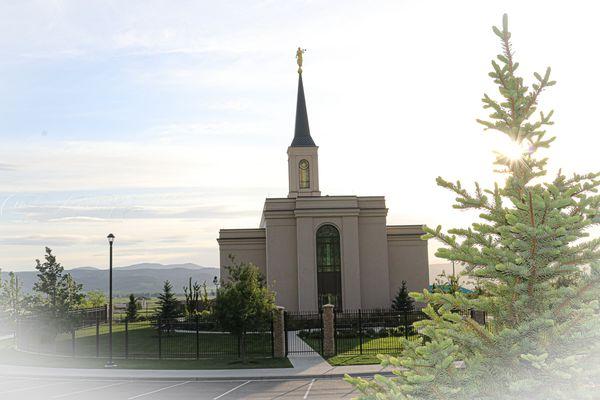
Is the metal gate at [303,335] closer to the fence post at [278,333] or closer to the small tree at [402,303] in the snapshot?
the fence post at [278,333]

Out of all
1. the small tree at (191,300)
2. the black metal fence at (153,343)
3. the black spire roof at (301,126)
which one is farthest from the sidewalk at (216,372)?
the black spire roof at (301,126)

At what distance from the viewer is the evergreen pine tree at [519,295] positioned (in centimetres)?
446

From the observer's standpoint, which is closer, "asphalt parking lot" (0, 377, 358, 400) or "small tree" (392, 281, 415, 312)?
"asphalt parking lot" (0, 377, 358, 400)

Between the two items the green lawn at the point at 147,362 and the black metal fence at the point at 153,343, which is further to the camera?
the black metal fence at the point at 153,343

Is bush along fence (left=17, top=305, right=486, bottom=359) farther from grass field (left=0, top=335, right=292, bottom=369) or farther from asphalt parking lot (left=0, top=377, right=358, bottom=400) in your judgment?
asphalt parking lot (left=0, top=377, right=358, bottom=400)

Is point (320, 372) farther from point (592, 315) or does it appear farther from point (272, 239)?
point (272, 239)

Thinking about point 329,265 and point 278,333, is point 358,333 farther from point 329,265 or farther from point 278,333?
point 329,265

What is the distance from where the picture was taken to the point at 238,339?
29.1 metres

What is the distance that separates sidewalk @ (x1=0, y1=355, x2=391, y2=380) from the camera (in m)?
22.3

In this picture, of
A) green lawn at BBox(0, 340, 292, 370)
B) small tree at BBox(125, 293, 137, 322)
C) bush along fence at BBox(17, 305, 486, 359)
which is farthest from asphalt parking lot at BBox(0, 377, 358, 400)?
small tree at BBox(125, 293, 137, 322)

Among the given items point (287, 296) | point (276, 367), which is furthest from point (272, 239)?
point (276, 367)

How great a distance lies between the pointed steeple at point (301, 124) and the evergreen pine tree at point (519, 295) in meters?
48.2

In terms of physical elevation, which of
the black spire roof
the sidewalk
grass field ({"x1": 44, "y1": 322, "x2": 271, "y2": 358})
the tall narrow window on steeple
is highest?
the black spire roof

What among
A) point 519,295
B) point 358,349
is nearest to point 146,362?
point 358,349
